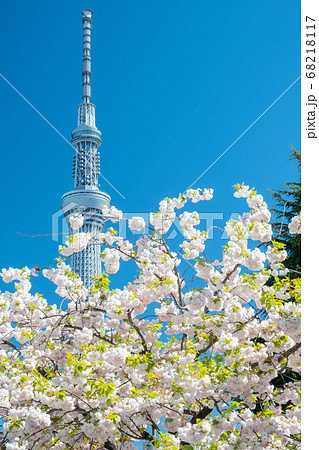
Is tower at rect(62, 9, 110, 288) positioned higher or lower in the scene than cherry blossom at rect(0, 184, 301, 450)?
higher

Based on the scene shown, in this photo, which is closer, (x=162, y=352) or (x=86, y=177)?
(x=162, y=352)

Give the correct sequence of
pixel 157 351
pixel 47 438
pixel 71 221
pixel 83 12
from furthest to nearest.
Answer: pixel 83 12, pixel 71 221, pixel 157 351, pixel 47 438

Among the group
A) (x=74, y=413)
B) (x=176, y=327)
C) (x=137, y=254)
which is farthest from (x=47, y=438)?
(x=137, y=254)

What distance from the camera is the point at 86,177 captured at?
2736 inches

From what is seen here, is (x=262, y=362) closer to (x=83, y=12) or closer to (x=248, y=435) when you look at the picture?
(x=248, y=435)

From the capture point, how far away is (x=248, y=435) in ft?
17.8

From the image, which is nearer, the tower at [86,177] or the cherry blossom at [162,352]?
the cherry blossom at [162,352]

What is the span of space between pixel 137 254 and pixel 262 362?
2291 millimetres

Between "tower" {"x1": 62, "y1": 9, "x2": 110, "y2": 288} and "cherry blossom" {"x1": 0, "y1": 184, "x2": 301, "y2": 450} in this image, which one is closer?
"cherry blossom" {"x1": 0, "y1": 184, "x2": 301, "y2": 450}

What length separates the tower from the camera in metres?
62.9

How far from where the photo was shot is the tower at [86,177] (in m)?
62.9

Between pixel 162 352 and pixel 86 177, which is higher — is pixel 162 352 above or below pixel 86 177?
below

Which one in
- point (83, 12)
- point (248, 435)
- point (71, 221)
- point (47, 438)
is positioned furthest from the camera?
point (83, 12)

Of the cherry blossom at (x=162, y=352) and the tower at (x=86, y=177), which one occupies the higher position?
the tower at (x=86, y=177)
